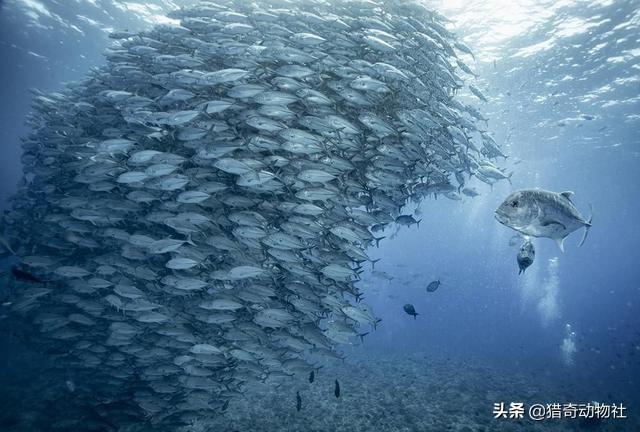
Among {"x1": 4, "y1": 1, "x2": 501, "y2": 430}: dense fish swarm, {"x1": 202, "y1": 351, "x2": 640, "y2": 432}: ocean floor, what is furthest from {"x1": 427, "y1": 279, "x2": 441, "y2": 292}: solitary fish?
{"x1": 202, "y1": 351, "x2": 640, "y2": 432}: ocean floor

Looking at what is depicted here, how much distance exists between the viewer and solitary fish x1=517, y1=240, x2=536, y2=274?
5898mm

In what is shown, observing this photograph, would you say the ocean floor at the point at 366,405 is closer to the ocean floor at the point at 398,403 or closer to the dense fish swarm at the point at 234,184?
the ocean floor at the point at 398,403

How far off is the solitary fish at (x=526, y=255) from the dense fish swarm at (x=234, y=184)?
9.02 ft

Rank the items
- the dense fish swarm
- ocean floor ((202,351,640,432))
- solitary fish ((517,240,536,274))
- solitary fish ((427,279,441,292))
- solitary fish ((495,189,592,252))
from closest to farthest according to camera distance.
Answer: solitary fish ((495,189,592,252)) < solitary fish ((517,240,536,274)) < the dense fish swarm < ocean floor ((202,351,640,432)) < solitary fish ((427,279,441,292))

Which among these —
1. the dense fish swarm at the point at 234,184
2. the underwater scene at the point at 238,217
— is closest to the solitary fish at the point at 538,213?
the underwater scene at the point at 238,217

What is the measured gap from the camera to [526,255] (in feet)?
19.8

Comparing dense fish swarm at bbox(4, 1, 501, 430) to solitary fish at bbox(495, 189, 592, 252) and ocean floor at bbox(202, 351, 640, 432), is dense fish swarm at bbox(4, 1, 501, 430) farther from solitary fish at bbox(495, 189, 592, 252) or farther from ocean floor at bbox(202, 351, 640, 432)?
solitary fish at bbox(495, 189, 592, 252)

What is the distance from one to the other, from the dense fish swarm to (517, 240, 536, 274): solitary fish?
2748 millimetres

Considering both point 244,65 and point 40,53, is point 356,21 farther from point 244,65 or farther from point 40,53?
point 40,53

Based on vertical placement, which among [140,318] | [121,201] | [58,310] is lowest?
[58,310]

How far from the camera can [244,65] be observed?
283 inches

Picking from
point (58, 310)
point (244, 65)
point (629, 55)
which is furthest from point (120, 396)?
point (629, 55)

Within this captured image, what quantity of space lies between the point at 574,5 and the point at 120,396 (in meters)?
23.3

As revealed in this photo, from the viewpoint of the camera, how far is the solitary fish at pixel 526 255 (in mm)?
5898
